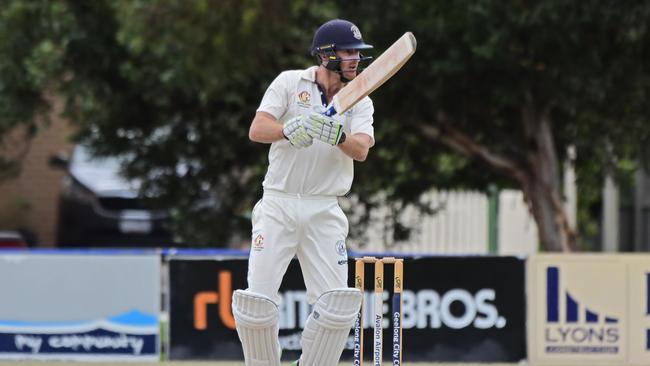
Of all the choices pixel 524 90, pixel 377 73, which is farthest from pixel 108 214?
pixel 377 73

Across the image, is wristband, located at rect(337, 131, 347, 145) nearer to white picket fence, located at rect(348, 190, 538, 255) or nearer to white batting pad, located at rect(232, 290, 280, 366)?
white batting pad, located at rect(232, 290, 280, 366)

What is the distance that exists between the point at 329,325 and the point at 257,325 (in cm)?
33

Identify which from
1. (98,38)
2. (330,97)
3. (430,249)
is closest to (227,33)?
(98,38)

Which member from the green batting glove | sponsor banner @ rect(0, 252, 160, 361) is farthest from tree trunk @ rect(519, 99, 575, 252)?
the green batting glove

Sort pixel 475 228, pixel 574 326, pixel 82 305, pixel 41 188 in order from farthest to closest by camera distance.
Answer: pixel 475 228 < pixel 41 188 < pixel 82 305 < pixel 574 326

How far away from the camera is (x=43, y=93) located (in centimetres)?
→ 1392

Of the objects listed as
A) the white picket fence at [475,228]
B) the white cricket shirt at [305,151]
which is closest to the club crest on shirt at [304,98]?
the white cricket shirt at [305,151]

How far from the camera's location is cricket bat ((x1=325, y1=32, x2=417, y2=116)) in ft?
18.4

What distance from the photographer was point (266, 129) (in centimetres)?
604

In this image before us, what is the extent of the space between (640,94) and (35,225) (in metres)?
9.70

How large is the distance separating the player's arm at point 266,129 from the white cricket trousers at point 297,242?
306 millimetres

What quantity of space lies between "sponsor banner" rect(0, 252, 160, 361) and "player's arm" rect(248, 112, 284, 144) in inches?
152

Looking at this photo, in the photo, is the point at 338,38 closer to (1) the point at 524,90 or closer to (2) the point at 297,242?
(2) the point at 297,242

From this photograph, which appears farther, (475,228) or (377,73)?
(475,228)
